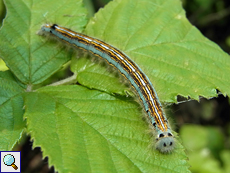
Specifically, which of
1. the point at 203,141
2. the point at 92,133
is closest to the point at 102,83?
the point at 92,133

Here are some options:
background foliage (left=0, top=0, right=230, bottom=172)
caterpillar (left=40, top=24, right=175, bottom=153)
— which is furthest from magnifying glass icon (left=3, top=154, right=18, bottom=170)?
caterpillar (left=40, top=24, right=175, bottom=153)

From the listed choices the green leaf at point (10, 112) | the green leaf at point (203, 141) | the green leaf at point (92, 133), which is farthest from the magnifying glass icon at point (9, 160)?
the green leaf at point (203, 141)

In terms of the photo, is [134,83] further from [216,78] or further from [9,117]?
[9,117]

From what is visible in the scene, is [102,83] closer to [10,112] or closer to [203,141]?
[10,112]

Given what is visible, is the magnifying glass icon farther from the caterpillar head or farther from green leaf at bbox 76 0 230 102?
the caterpillar head

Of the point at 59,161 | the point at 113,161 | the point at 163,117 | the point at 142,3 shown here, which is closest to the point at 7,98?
the point at 59,161
